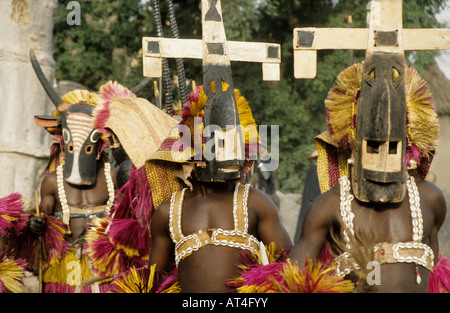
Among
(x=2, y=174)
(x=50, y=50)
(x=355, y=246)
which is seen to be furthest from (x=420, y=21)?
(x=355, y=246)

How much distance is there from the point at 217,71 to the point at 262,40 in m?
11.3

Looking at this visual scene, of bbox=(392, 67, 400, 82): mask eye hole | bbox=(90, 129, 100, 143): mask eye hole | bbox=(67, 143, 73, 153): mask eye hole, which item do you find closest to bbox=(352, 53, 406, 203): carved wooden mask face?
bbox=(392, 67, 400, 82): mask eye hole

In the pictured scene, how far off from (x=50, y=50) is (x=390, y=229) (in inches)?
270

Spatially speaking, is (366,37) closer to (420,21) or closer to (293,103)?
(420,21)

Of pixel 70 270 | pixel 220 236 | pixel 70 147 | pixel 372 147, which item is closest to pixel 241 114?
pixel 220 236

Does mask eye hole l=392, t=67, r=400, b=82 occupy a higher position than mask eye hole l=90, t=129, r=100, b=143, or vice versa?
mask eye hole l=90, t=129, r=100, b=143

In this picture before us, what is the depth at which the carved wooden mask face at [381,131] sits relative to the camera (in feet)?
9.22

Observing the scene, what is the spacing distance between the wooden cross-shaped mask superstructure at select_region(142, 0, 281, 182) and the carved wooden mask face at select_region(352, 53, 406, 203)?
691mm

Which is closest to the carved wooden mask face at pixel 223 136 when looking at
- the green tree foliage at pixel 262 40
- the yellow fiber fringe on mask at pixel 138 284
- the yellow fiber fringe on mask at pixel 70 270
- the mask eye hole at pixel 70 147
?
the yellow fiber fringe on mask at pixel 138 284

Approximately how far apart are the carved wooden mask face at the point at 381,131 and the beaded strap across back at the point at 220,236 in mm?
762

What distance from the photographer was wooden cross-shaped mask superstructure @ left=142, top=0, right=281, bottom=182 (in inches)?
132

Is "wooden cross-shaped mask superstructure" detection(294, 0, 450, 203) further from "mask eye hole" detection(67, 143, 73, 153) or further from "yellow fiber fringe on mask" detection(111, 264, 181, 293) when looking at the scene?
Answer: "mask eye hole" detection(67, 143, 73, 153)

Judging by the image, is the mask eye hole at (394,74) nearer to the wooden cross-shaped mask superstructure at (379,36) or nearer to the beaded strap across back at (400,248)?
the wooden cross-shaped mask superstructure at (379,36)

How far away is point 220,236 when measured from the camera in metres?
3.45
